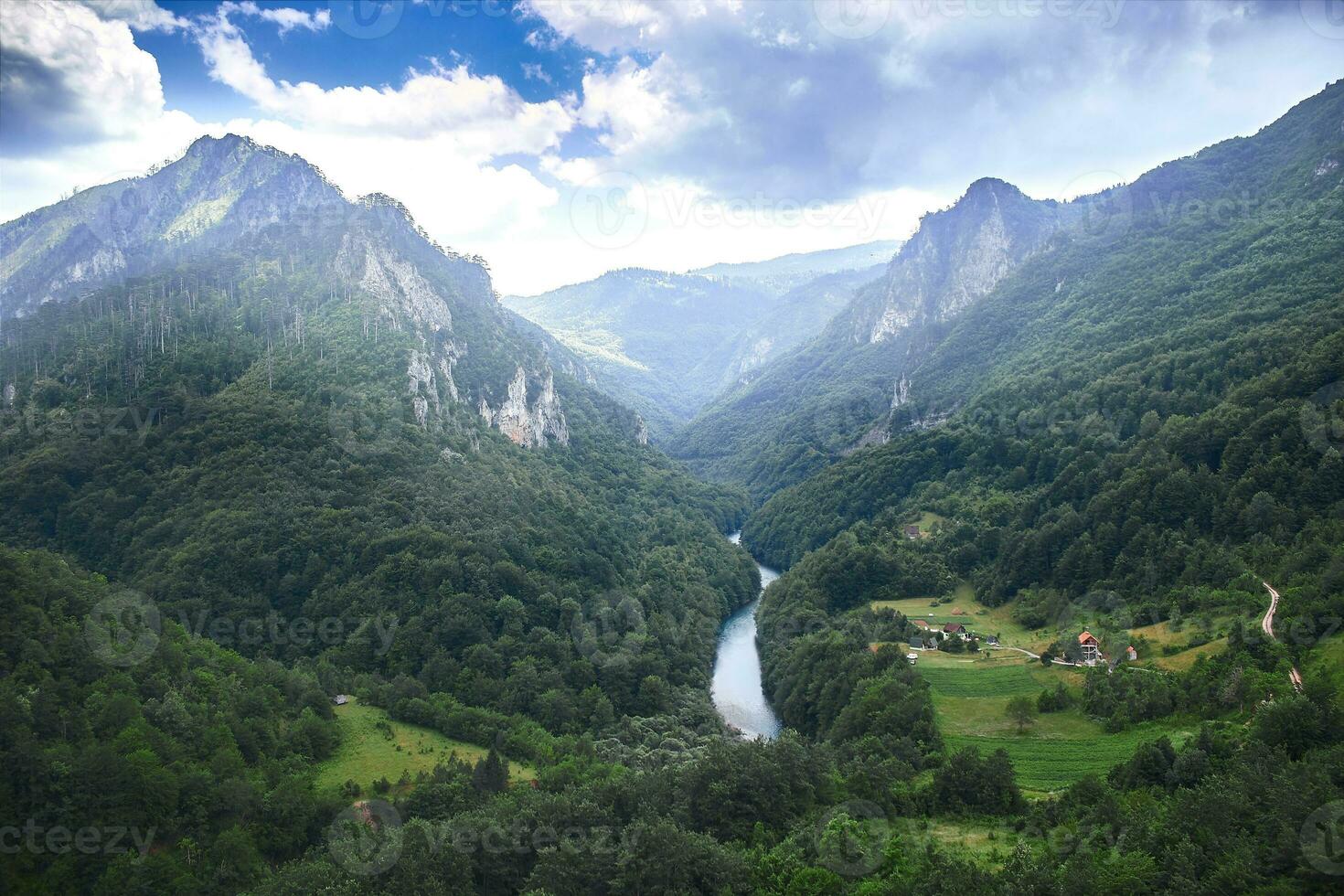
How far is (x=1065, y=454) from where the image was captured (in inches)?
3775

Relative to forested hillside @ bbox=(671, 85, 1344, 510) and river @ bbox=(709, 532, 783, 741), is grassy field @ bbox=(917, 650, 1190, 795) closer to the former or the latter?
river @ bbox=(709, 532, 783, 741)

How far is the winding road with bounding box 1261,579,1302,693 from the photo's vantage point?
1638 inches

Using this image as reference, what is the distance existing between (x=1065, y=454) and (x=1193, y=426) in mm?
21537

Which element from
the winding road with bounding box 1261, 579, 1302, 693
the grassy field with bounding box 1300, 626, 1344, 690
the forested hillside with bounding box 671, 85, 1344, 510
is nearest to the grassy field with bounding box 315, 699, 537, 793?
the winding road with bounding box 1261, 579, 1302, 693

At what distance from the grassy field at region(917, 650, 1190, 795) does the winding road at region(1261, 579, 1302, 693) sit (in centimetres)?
575

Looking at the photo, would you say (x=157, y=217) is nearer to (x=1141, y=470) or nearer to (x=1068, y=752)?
(x=1141, y=470)

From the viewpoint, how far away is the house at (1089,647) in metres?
58.6

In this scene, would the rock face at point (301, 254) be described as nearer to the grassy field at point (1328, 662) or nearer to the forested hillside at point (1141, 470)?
the forested hillside at point (1141, 470)

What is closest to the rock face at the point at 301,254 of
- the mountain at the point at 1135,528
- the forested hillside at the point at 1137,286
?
the mountain at the point at 1135,528

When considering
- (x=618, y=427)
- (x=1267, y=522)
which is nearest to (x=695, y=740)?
(x=1267, y=522)

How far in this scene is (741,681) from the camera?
279ft

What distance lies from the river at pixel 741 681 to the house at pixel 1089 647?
23.8 m

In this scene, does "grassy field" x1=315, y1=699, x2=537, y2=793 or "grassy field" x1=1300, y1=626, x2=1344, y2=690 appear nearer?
"grassy field" x1=1300, y1=626, x2=1344, y2=690

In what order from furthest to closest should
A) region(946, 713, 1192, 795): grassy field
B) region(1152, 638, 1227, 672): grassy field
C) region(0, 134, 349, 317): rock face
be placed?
region(0, 134, 349, 317): rock face
region(1152, 638, 1227, 672): grassy field
region(946, 713, 1192, 795): grassy field
